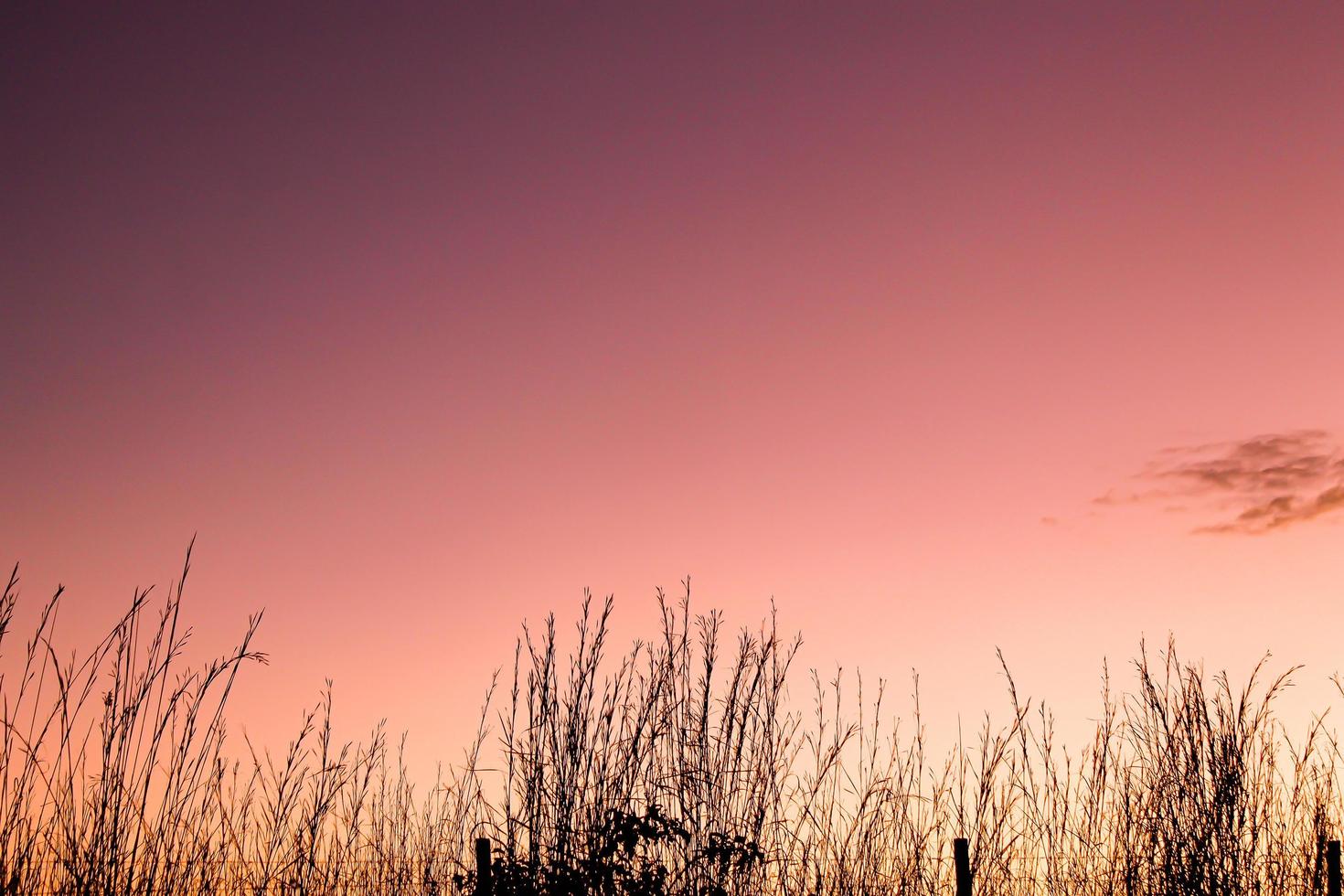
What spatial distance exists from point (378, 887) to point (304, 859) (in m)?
0.72

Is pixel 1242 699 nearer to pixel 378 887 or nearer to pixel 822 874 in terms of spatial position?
pixel 822 874

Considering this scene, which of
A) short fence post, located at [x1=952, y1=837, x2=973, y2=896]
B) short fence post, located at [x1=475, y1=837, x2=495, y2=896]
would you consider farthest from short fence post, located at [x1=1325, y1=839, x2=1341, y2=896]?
short fence post, located at [x1=475, y1=837, x2=495, y2=896]

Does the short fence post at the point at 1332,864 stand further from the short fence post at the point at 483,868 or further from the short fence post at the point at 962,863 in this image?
the short fence post at the point at 483,868

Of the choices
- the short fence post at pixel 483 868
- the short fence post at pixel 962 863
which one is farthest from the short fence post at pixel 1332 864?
the short fence post at pixel 483 868

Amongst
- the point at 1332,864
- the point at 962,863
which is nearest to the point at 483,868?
the point at 962,863

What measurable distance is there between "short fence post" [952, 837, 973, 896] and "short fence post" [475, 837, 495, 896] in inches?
89.9

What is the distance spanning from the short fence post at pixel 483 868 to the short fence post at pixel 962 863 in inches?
89.9

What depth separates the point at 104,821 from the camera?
343cm

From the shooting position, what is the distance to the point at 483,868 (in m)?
4.41

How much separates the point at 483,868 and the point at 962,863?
2333mm

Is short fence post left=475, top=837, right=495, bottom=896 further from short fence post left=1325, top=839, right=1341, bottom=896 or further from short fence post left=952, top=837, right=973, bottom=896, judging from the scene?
short fence post left=1325, top=839, right=1341, bottom=896

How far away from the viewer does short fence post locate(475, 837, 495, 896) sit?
436cm

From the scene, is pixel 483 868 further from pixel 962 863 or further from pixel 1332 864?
pixel 1332 864

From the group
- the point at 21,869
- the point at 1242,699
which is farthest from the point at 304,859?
the point at 1242,699
